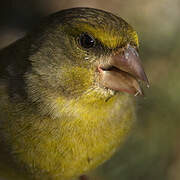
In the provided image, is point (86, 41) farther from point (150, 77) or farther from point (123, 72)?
point (150, 77)

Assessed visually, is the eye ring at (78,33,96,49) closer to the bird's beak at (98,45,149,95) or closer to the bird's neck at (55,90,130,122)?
the bird's beak at (98,45,149,95)

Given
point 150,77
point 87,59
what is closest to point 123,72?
point 87,59

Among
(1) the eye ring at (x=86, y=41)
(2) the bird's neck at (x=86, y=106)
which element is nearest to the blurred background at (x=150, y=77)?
(2) the bird's neck at (x=86, y=106)

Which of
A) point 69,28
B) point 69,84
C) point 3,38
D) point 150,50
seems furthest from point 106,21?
point 3,38

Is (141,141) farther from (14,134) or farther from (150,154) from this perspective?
(14,134)

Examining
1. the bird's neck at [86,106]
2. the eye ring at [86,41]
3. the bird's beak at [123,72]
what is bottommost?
the bird's neck at [86,106]

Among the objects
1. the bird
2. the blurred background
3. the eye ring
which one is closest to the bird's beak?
the bird

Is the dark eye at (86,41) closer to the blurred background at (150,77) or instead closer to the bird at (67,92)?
the bird at (67,92)
